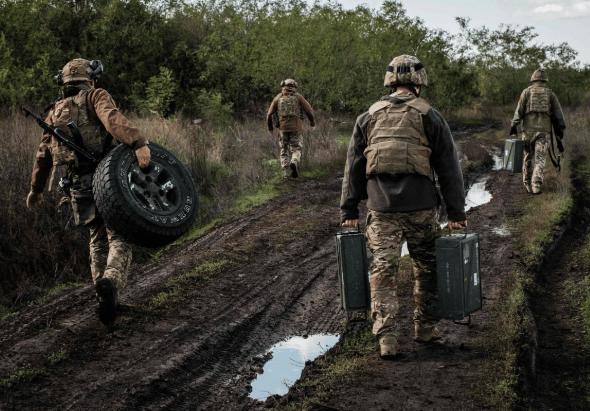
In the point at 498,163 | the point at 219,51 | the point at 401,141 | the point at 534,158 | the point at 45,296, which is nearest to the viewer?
the point at 401,141

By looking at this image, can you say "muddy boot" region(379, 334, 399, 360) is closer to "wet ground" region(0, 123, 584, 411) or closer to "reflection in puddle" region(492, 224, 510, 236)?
"wet ground" region(0, 123, 584, 411)

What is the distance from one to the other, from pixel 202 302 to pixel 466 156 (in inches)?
456

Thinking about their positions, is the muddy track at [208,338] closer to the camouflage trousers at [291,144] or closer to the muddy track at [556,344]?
the muddy track at [556,344]

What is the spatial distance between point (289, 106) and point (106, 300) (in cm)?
770

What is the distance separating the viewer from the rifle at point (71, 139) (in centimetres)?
461

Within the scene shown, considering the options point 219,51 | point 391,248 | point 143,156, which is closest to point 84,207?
point 143,156

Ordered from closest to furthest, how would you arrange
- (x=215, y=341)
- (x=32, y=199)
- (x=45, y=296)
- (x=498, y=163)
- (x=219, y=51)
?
1. (x=215, y=341)
2. (x=32, y=199)
3. (x=45, y=296)
4. (x=498, y=163)
5. (x=219, y=51)

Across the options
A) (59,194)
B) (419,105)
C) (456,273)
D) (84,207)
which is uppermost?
(419,105)

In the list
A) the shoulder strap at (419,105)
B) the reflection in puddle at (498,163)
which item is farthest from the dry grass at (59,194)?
the shoulder strap at (419,105)

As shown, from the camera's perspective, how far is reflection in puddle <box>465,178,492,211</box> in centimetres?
1016

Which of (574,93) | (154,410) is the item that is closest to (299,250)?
(154,410)

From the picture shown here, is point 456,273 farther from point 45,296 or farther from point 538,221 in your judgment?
point 538,221

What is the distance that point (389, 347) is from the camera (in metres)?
3.90

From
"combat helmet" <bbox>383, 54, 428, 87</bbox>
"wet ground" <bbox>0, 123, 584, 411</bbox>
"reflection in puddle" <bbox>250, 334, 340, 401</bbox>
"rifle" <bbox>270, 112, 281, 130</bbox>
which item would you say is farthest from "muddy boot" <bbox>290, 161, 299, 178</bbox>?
"combat helmet" <bbox>383, 54, 428, 87</bbox>
